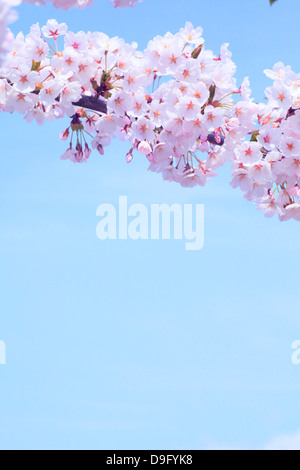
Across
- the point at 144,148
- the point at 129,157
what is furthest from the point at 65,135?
the point at 144,148

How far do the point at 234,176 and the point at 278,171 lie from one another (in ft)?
1.33

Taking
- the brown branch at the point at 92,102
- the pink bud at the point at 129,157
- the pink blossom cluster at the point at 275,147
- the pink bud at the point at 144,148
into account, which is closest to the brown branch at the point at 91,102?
the brown branch at the point at 92,102

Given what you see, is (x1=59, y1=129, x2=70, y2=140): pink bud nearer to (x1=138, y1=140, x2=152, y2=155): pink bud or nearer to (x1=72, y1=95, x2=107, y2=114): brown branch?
(x1=72, y1=95, x2=107, y2=114): brown branch

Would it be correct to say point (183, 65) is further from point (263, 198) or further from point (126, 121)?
point (263, 198)

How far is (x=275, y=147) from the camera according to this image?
5.41 metres

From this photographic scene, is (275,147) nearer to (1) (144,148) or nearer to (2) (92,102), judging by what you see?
(1) (144,148)

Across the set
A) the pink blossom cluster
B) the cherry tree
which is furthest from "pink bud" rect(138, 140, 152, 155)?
the pink blossom cluster

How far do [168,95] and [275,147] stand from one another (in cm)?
105

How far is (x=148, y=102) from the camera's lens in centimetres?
544

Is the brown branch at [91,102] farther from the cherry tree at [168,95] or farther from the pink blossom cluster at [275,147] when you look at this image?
the pink blossom cluster at [275,147]

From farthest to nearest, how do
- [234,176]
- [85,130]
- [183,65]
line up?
1. [85,130]
2. [234,176]
3. [183,65]

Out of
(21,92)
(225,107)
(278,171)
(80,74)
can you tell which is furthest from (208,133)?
(21,92)

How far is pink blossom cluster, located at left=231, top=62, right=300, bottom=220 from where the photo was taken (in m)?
5.31

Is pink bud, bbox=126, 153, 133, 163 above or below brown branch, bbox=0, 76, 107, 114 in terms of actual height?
below
